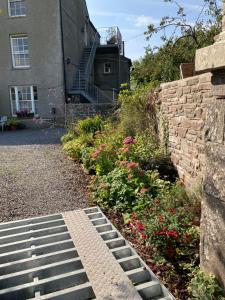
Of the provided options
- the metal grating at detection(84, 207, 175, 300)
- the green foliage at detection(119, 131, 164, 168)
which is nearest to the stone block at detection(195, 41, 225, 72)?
the metal grating at detection(84, 207, 175, 300)

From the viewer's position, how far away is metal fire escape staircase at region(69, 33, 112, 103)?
1680cm

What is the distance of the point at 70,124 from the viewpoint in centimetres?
1095

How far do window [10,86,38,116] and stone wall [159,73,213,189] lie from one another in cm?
1259

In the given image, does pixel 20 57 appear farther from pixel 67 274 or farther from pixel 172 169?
pixel 67 274

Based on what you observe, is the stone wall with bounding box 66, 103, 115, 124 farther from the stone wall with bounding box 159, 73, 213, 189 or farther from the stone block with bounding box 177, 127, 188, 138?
the stone block with bounding box 177, 127, 188, 138

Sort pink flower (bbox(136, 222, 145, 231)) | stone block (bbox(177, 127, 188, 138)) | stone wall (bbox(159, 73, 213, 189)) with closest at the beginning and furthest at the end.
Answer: pink flower (bbox(136, 222, 145, 231))
stone wall (bbox(159, 73, 213, 189))
stone block (bbox(177, 127, 188, 138))

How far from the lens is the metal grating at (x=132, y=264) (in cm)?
248

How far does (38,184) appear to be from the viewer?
5.70m

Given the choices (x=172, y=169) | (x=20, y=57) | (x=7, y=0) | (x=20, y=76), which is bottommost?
(x=172, y=169)

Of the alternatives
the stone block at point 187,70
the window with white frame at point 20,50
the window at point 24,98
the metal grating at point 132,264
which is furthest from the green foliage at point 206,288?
the window with white frame at point 20,50

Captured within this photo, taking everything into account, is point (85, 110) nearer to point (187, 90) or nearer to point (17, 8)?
point (187, 90)

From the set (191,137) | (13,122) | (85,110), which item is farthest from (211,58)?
(13,122)

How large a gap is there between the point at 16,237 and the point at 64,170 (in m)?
3.28

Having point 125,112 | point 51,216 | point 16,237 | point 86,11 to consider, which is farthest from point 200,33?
point 86,11
